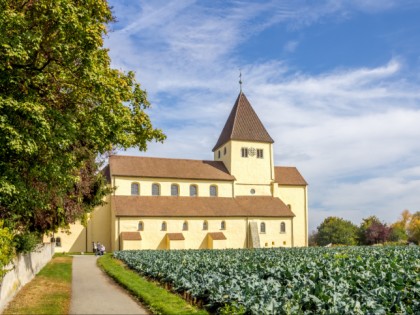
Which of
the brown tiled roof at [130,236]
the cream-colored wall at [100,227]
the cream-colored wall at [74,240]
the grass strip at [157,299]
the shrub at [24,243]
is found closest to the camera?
the grass strip at [157,299]

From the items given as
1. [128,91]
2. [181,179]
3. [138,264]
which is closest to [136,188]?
[181,179]

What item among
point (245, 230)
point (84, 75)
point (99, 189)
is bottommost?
point (245, 230)

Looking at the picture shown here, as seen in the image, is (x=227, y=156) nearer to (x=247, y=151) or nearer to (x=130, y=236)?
(x=247, y=151)

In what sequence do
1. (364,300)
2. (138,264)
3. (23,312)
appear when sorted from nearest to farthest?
1. (364,300)
2. (23,312)
3. (138,264)

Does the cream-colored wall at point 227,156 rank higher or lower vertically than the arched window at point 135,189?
higher

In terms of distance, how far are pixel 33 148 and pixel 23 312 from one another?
192 inches

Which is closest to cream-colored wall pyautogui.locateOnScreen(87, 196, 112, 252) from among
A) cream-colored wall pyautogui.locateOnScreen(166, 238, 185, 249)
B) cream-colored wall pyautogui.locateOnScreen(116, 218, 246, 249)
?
cream-colored wall pyautogui.locateOnScreen(116, 218, 246, 249)

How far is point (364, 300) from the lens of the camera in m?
→ 9.39

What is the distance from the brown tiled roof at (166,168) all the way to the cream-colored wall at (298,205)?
972cm

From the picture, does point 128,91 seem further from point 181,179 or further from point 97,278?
point 181,179

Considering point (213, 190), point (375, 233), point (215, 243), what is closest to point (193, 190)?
point (213, 190)

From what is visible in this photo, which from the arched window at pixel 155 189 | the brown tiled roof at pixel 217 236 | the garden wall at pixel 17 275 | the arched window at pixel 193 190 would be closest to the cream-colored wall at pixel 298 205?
the brown tiled roof at pixel 217 236

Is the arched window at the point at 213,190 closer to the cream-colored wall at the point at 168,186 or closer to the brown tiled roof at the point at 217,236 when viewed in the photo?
the cream-colored wall at the point at 168,186

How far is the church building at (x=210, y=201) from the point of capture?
47.6 m
